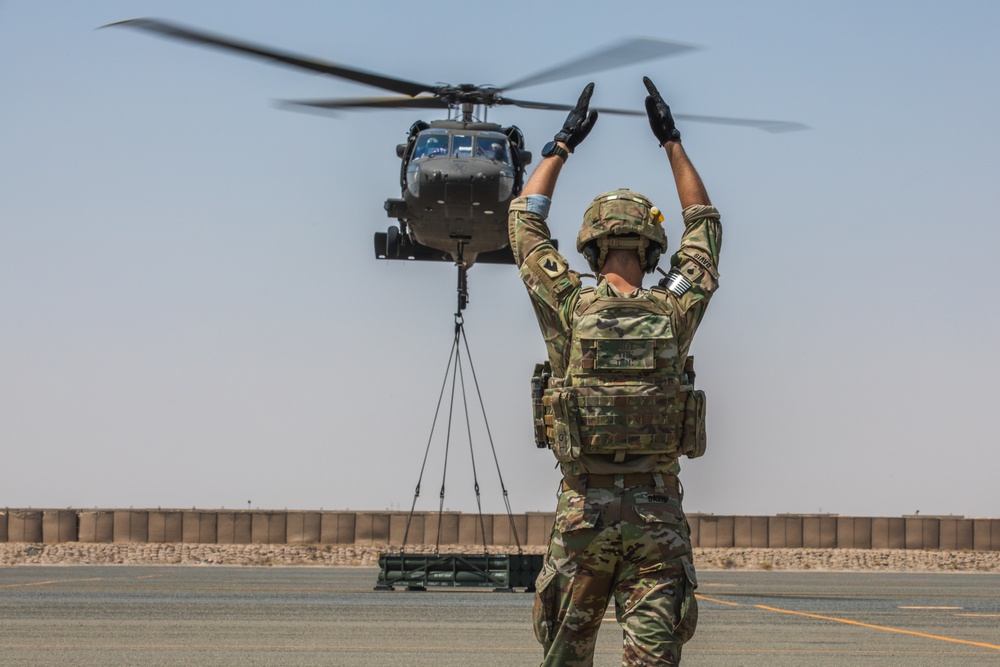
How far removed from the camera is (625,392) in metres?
5.62

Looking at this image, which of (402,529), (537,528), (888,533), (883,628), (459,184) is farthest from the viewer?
(888,533)

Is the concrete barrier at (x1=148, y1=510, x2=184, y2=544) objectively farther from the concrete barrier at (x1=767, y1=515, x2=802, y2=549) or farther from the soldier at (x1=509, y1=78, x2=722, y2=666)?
the soldier at (x1=509, y1=78, x2=722, y2=666)

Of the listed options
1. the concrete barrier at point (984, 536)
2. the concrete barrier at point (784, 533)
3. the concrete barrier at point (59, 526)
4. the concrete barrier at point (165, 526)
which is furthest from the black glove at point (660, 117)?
the concrete barrier at point (984, 536)

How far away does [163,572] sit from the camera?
2780 centimetres

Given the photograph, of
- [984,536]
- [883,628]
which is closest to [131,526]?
[984,536]

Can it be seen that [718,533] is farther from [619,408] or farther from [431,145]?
[619,408]

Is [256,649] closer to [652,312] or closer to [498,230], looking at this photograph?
[652,312]

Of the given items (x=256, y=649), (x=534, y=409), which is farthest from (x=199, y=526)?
(x=534, y=409)

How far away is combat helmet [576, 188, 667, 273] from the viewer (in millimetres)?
5758

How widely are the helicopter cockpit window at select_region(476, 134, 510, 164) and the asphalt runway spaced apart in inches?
275

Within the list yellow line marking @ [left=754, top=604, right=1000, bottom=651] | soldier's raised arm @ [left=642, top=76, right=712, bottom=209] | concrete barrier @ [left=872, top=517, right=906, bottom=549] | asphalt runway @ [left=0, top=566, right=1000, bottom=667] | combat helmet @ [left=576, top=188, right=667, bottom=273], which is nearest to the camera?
combat helmet @ [left=576, top=188, right=667, bottom=273]

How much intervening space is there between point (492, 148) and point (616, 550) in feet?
56.7

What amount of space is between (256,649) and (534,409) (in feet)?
19.6

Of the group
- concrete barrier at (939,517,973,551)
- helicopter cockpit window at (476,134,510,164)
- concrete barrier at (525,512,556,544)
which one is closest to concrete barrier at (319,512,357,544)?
concrete barrier at (525,512,556,544)
